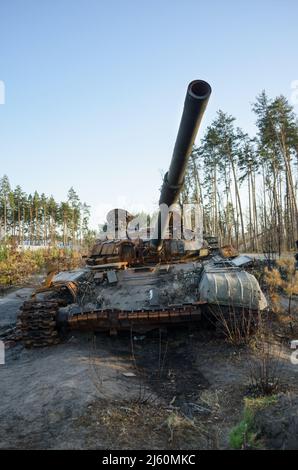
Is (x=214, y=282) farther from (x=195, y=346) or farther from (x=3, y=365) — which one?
(x=3, y=365)

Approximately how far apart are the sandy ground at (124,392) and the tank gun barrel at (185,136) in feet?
9.60

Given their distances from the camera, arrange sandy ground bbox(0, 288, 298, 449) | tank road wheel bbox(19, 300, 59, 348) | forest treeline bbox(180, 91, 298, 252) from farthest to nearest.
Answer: forest treeline bbox(180, 91, 298, 252), tank road wheel bbox(19, 300, 59, 348), sandy ground bbox(0, 288, 298, 449)

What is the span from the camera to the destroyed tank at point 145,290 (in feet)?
24.1

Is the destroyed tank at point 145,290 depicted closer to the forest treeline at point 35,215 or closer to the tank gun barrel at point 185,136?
the tank gun barrel at point 185,136

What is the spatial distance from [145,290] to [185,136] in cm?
392

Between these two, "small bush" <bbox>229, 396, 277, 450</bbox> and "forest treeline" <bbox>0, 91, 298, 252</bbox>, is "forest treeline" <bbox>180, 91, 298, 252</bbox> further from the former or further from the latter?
"small bush" <bbox>229, 396, 277, 450</bbox>

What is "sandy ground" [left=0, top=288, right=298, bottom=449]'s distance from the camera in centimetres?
405

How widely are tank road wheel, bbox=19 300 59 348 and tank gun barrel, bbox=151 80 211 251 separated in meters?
2.99

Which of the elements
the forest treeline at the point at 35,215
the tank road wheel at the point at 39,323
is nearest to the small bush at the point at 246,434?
the tank road wheel at the point at 39,323

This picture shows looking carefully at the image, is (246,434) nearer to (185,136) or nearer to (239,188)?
(185,136)

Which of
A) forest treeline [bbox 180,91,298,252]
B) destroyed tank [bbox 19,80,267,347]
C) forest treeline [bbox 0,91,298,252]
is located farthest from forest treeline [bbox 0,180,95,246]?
destroyed tank [bbox 19,80,267,347]
